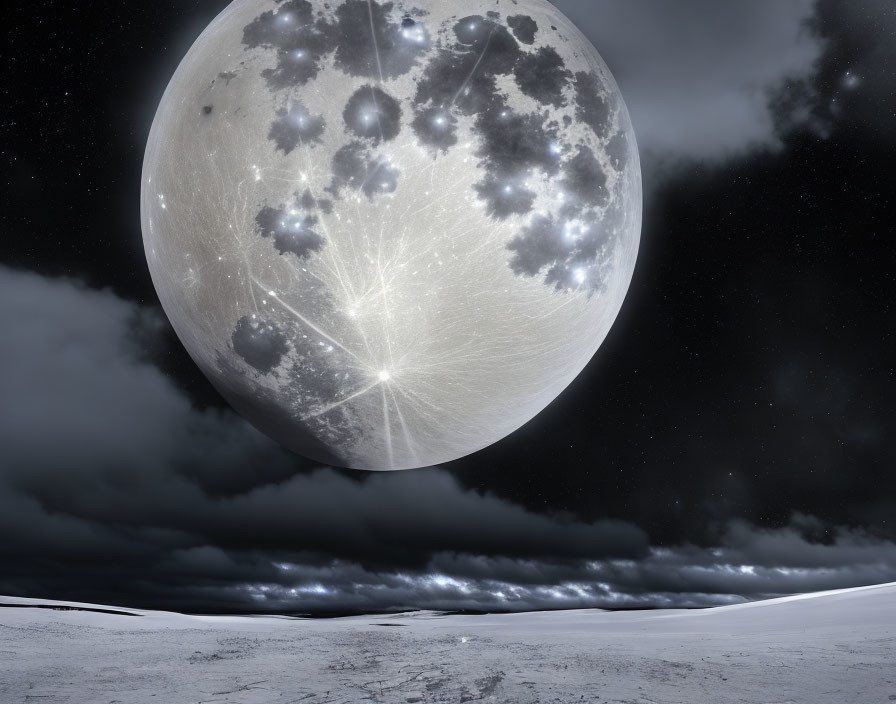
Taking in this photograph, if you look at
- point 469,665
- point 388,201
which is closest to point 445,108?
point 388,201

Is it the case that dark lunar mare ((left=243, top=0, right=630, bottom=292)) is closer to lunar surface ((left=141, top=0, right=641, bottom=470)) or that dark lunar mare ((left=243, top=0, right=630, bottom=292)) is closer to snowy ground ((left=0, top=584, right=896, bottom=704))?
lunar surface ((left=141, top=0, right=641, bottom=470))

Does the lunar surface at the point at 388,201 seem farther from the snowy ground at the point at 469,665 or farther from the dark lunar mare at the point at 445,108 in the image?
the snowy ground at the point at 469,665

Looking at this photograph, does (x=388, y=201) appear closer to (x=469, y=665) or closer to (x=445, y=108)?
(x=445, y=108)

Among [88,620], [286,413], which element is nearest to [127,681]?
[286,413]

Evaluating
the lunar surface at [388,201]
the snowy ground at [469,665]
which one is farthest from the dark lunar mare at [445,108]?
the snowy ground at [469,665]

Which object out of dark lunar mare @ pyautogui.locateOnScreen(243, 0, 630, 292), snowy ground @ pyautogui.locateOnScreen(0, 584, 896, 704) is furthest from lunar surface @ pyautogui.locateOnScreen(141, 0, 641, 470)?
snowy ground @ pyautogui.locateOnScreen(0, 584, 896, 704)

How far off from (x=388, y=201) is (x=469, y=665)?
5922 millimetres

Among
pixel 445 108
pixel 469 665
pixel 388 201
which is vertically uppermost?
pixel 445 108

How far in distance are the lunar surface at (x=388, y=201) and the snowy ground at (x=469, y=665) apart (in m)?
2.84

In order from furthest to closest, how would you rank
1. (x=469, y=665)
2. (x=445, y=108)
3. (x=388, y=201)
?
(x=469, y=665) < (x=445, y=108) < (x=388, y=201)

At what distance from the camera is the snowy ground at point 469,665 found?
17.4ft

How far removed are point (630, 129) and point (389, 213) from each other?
11.3 ft

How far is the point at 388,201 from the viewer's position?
467cm

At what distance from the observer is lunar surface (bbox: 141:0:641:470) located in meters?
4.72
